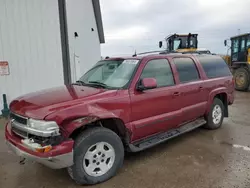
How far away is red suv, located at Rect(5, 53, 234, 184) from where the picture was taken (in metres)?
2.84

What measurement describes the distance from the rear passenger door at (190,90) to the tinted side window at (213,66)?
1.30ft

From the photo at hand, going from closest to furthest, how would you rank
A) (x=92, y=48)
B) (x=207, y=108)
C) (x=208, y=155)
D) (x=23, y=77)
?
1. (x=208, y=155)
2. (x=207, y=108)
3. (x=23, y=77)
4. (x=92, y=48)

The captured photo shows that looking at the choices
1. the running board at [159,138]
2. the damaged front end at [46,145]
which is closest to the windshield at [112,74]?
the running board at [159,138]

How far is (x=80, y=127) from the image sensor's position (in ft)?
10.2

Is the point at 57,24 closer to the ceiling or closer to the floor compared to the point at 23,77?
closer to the ceiling

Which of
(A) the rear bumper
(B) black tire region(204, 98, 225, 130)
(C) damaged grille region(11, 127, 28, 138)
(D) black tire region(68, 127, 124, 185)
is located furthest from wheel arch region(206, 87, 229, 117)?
(C) damaged grille region(11, 127, 28, 138)

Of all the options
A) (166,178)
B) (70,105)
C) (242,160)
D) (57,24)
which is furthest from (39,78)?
(242,160)

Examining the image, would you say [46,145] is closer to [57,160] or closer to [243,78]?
[57,160]

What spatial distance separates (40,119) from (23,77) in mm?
5560

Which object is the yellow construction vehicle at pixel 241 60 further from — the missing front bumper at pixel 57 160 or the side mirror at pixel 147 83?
the missing front bumper at pixel 57 160

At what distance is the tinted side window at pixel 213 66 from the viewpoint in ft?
17.3

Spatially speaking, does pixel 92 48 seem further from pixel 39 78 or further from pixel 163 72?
pixel 163 72

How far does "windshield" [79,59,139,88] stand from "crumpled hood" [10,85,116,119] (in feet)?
0.93

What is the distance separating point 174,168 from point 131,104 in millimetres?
1284
